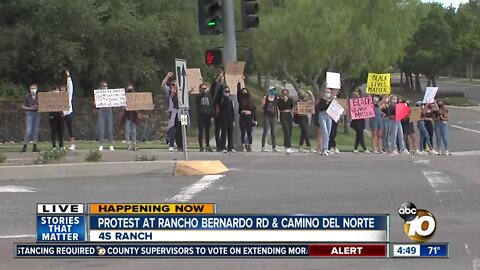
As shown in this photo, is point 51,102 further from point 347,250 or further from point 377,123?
point 347,250

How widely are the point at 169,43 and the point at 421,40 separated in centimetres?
5214

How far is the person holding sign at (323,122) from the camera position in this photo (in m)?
19.3

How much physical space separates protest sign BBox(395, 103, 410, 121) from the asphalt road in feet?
16.5

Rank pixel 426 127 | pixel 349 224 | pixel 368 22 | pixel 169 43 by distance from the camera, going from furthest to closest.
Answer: pixel 368 22
pixel 169 43
pixel 426 127
pixel 349 224

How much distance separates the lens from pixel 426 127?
2356 cm

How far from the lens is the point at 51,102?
18.0 metres

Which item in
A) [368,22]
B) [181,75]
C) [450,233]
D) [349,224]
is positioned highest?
[368,22]

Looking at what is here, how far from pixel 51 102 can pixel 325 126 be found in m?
6.88

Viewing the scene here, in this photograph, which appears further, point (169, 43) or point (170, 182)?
point (169, 43)

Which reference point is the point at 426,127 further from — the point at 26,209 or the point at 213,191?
the point at 26,209

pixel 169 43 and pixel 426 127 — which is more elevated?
pixel 169 43

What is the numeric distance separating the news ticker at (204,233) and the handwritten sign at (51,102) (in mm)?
12196

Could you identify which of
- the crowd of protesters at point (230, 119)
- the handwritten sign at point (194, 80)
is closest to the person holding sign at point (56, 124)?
the crowd of protesters at point (230, 119)
